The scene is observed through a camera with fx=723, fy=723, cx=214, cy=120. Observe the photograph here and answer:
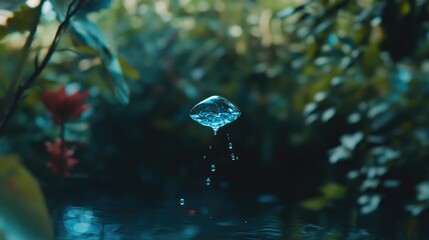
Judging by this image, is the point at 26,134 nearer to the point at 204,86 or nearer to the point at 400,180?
the point at 204,86

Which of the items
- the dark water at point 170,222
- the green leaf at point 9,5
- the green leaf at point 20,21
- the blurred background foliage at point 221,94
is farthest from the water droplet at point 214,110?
the blurred background foliage at point 221,94

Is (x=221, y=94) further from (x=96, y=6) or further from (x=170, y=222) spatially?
(x=96, y=6)

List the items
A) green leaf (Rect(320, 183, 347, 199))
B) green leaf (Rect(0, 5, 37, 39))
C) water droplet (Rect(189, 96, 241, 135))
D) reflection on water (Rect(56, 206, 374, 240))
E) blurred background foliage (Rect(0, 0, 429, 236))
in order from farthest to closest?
1. blurred background foliage (Rect(0, 0, 429, 236))
2. green leaf (Rect(320, 183, 347, 199))
3. water droplet (Rect(189, 96, 241, 135))
4. reflection on water (Rect(56, 206, 374, 240))
5. green leaf (Rect(0, 5, 37, 39))

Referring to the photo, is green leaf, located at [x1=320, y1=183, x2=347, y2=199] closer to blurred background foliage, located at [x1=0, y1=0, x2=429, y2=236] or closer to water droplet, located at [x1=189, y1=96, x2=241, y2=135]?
blurred background foliage, located at [x1=0, y1=0, x2=429, y2=236]

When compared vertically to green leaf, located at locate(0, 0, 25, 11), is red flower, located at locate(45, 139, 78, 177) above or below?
below

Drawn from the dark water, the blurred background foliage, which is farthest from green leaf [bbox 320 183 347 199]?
the dark water

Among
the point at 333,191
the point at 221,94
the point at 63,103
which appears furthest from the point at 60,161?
the point at 221,94
